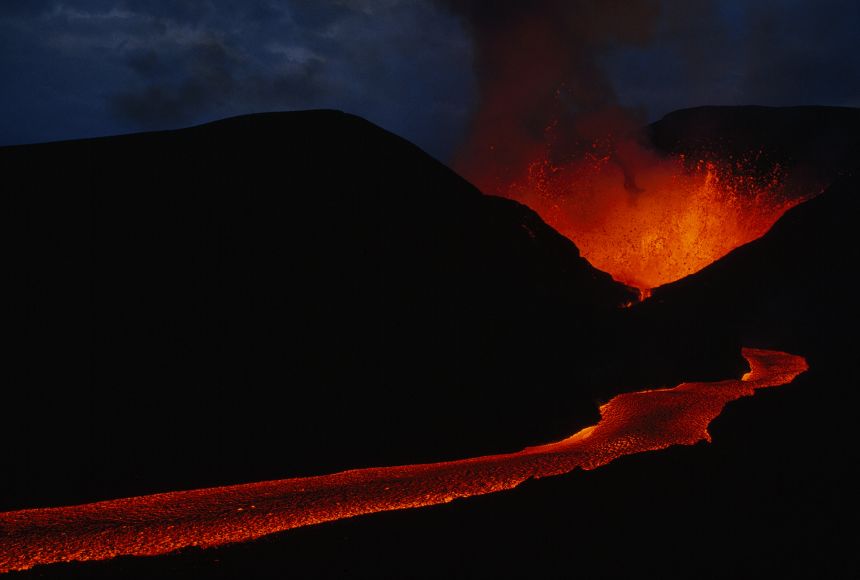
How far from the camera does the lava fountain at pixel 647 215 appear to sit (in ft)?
72.7

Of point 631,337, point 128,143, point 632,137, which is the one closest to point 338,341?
point 128,143

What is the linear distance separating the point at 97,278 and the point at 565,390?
8327 millimetres

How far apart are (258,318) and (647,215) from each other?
18.6 m

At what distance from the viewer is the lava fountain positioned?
72.7 feet

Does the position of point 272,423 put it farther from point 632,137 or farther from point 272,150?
point 632,137

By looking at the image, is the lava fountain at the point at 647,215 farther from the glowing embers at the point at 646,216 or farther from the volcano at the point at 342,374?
the volcano at the point at 342,374

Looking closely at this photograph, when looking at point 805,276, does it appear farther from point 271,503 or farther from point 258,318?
point 271,503

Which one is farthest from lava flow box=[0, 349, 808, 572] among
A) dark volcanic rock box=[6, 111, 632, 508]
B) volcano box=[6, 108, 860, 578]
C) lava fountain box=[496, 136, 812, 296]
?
lava fountain box=[496, 136, 812, 296]

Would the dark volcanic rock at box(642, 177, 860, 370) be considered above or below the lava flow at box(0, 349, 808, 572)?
above

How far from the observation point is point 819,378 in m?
14.8

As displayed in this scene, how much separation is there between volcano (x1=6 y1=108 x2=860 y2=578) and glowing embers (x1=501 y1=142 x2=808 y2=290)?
811 cm

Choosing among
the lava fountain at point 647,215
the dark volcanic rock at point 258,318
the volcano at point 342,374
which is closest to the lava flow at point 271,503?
the volcano at point 342,374

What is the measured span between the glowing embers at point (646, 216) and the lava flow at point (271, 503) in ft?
40.6

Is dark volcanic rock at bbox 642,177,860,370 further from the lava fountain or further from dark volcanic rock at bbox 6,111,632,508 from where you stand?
dark volcanic rock at bbox 6,111,632,508
